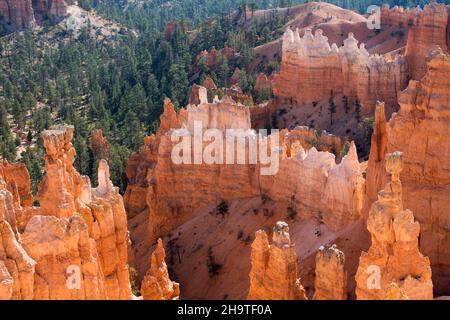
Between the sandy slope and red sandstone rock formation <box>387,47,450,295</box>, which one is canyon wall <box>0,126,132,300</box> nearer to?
the sandy slope

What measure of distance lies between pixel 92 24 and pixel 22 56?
79.6 ft

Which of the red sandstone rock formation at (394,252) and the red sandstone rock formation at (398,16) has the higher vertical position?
the red sandstone rock formation at (394,252)

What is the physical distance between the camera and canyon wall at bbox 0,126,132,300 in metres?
18.6

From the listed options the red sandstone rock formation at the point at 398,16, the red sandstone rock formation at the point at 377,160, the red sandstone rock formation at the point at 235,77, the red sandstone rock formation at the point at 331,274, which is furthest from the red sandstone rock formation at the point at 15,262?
the red sandstone rock formation at the point at 235,77

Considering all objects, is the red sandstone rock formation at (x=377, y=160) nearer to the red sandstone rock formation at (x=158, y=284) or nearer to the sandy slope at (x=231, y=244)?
the sandy slope at (x=231, y=244)

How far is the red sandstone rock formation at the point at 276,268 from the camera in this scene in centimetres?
2245

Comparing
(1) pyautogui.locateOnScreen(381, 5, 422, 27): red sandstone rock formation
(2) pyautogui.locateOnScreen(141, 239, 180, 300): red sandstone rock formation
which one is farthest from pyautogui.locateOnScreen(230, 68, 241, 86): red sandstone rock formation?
(2) pyautogui.locateOnScreen(141, 239, 180, 300): red sandstone rock formation

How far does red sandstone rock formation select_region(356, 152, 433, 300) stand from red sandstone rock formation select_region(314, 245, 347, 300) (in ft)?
7.50

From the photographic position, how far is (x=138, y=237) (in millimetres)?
39312

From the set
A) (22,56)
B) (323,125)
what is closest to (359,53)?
(323,125)

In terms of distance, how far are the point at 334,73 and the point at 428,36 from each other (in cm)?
717

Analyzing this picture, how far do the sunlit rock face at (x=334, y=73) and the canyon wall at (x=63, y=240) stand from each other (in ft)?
107
